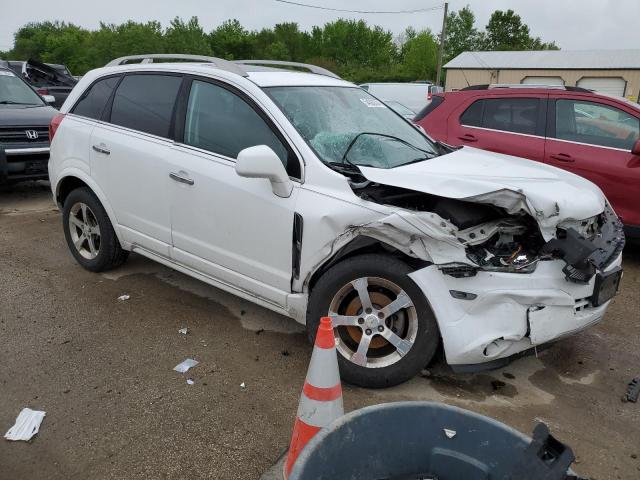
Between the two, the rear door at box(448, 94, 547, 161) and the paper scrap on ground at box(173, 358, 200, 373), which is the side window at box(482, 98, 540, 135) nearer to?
the rear door at box(448, 94, 547, 161)

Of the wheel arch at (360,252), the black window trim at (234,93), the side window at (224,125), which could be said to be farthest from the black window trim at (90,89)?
the wheel arch at (360,252)

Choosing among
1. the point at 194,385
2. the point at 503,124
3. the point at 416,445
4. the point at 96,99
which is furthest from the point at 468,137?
the point at 416,445

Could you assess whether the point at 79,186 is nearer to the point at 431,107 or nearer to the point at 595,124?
the point at 431,107

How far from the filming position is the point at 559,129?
5.67m

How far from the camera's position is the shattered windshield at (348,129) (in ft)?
11.0

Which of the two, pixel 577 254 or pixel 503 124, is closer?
pixel 577 254

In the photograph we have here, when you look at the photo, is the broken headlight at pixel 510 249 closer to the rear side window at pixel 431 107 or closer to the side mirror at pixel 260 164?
the side mirror at pixel 260 164

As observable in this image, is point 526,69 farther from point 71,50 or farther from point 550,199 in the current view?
point 71,50

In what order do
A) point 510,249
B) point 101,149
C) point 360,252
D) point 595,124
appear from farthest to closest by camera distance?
1. point 595,124
2. point 101,149
3. point 360,252
4. point 510,249

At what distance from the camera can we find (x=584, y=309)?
2.93 metres

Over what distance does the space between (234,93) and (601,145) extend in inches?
154

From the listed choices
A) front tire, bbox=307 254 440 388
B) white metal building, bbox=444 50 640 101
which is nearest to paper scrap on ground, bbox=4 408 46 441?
front tire, bbox=307 254 440 388

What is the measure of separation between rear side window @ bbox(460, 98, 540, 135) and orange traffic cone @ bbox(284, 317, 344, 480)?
454cm

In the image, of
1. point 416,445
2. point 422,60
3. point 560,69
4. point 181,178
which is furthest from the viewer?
point 422,60
